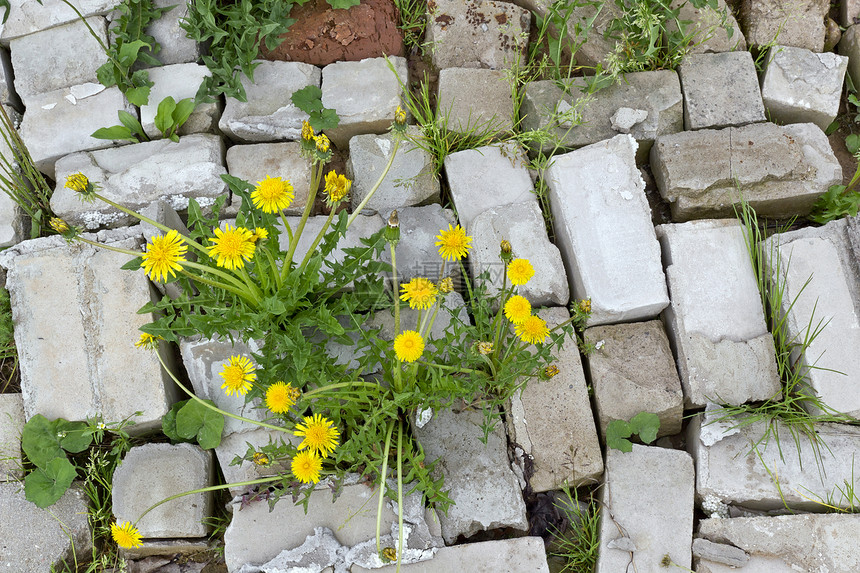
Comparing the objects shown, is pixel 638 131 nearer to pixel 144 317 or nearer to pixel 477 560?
pixel 477 560

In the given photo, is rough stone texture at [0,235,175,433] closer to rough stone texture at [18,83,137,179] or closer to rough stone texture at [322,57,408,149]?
rough stone texture at [18,83,137,179]

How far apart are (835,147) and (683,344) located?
1416 mm

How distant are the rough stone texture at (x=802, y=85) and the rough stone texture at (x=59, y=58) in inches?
125

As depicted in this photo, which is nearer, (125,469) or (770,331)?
(125,469)

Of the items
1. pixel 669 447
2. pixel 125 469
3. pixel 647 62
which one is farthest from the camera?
pixel 647 62

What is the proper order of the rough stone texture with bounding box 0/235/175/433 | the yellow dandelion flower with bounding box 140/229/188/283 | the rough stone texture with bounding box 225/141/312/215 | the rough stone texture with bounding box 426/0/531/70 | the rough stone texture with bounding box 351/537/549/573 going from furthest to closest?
the rough stone texture with bounding box 426/0/531/70
the rough stone texture with bounding box 225/141/312/215
the rough stone texture with bounding box 0/235/175/433
the rough stone texture with bounding box 351/537/549/573
the yellow dandelion flower with bounding box 140/229/188/283

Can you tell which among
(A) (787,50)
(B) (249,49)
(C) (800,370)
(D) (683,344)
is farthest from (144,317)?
(A) (787,50)

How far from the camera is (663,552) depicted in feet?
8.28

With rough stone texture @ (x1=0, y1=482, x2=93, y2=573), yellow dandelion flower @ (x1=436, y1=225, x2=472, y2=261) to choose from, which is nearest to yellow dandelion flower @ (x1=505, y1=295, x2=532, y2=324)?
yellow dandelion flower @ (x1=436, y1=225, x2=472, y2=261)

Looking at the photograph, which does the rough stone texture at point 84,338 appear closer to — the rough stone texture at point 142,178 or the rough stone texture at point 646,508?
the rough stone texture at point 142,178

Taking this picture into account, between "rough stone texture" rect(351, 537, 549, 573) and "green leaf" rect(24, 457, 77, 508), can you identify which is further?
"green leaf" rect(24, 457, 77, 508)

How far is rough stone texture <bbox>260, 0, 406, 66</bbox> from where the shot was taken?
10.5 feet

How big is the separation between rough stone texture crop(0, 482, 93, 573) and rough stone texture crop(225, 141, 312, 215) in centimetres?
151

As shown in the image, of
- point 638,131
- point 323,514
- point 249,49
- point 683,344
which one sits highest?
point 249,49
